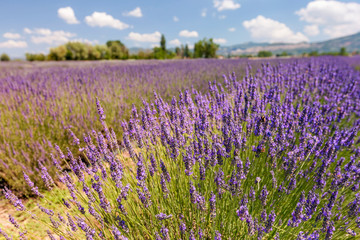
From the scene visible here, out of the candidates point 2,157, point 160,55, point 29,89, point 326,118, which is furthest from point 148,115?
point 160,55

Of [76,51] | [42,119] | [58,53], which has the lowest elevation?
[42,119]

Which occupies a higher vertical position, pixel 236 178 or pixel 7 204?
pixel 236 178

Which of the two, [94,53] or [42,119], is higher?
[94,53]

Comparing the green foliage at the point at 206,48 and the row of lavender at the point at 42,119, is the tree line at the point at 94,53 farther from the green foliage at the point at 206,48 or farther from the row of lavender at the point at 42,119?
the row of lavender at the point at 42,119

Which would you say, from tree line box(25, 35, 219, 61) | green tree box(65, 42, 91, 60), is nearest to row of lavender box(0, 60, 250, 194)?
tree line box(25, 35, 219, 61)

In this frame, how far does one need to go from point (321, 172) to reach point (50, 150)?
3410 millimetres

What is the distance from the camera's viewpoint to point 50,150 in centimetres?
291

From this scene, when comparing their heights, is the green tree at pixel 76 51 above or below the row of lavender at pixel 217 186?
above

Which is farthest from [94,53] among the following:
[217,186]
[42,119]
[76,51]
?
[217,186]

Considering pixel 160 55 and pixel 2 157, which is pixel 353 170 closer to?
pixel 2 157

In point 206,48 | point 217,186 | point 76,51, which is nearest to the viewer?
point 217,186

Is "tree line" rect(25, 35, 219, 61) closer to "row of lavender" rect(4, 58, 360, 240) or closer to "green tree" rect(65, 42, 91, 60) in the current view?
"green tree" rect(65, 42, 91, 60)

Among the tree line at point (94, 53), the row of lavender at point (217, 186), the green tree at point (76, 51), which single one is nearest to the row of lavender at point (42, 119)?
the row of lavender at point (217, 186)

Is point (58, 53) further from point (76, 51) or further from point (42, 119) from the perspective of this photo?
point (42, 119)
